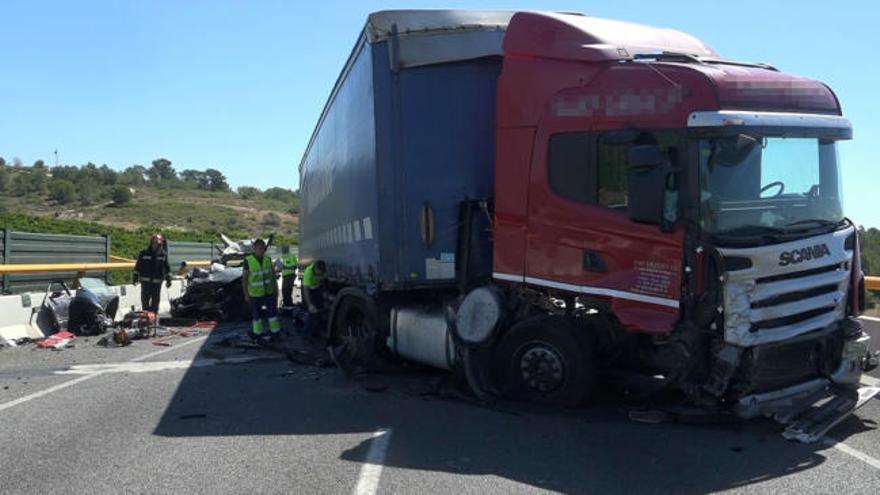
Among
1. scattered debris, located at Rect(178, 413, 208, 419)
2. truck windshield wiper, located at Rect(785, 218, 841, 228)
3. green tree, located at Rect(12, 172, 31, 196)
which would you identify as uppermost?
green tree, located at Rect(12, 172, 31, 196)

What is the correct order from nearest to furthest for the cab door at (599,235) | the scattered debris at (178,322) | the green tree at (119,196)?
the cab door at (599,235) < the scattered debris at (178,322) < the green tree at (119,196)

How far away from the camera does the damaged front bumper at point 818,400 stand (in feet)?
18.2

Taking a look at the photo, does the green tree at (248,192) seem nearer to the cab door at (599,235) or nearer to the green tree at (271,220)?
the green tree at (271,220)

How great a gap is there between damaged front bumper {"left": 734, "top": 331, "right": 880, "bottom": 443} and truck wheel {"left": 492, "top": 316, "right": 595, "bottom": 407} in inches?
50.9

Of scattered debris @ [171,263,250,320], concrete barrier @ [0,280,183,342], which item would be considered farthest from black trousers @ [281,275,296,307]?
concrete barrier @ [0,280,183,342]

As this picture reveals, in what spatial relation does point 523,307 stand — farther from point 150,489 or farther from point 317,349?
point 317,349

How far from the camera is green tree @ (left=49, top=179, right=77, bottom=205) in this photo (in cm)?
8438

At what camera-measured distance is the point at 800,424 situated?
5652 millimetres

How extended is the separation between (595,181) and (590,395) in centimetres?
182

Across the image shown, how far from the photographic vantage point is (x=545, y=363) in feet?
21.6

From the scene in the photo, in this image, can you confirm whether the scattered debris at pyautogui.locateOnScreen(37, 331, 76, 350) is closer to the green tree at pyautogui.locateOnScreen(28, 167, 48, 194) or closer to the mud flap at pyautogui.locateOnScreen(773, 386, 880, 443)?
the mud flap at pyautogui.locateOnScreen(773, 386, 880, 443)

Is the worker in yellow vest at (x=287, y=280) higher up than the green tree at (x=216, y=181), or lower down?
lower down

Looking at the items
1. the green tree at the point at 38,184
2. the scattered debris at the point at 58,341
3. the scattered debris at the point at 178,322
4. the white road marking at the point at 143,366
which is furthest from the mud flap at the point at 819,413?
the green tree at the point at 38,184

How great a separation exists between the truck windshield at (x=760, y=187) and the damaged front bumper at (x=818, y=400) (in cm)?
109
